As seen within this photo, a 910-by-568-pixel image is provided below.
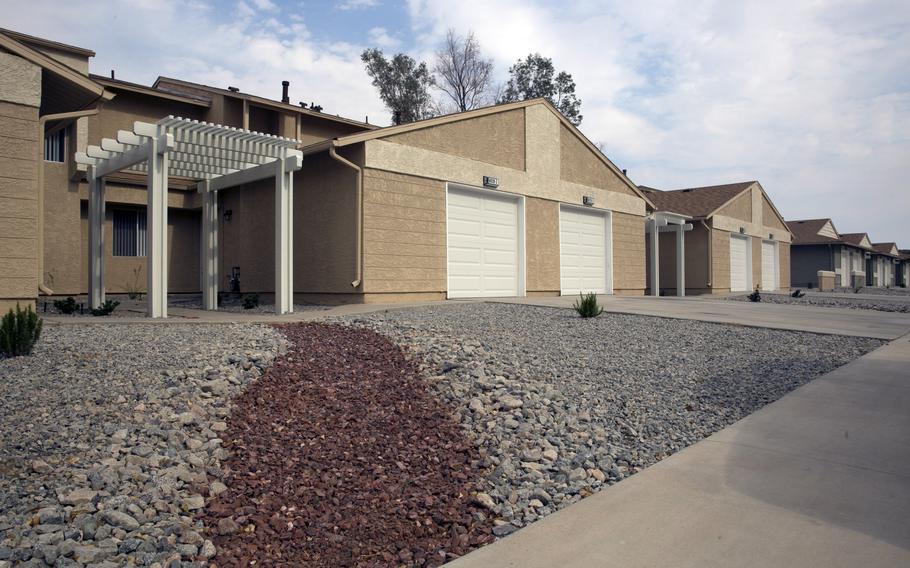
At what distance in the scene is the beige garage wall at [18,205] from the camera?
894cm

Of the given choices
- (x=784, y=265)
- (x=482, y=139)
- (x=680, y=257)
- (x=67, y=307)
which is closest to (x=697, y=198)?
(x=680, y=257)

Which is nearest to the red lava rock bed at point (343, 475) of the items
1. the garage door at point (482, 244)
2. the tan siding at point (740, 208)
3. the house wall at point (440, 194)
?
the house wall at point (440, 194)

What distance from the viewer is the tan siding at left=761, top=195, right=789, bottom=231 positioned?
29.0m

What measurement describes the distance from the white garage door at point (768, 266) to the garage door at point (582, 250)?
14285 millimetres

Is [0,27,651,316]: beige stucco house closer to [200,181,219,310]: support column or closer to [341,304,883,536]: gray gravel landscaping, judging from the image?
[200,181,219,310]: support column

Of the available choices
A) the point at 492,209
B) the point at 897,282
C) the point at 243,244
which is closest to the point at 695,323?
the point at 492,209

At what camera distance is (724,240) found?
25188 millimetres

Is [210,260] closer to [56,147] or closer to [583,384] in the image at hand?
[56,147]

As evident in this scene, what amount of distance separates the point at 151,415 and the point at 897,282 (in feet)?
221

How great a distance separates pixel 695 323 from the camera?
10.1m

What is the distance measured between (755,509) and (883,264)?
60.0 metres

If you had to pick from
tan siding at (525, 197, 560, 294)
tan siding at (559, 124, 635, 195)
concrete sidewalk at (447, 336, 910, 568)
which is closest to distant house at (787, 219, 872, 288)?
tan siding at (559, 124, 635, 195)

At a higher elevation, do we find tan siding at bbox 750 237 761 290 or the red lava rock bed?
tan siding at bbox 750 237 761 290

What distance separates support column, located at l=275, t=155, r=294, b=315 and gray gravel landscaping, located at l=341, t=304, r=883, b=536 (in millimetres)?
2149
